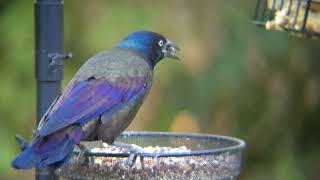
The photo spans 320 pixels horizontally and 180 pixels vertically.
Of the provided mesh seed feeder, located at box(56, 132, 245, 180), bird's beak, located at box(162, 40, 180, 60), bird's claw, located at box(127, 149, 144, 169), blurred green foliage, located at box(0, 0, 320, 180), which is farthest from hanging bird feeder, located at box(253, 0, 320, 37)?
blurred green foliage, located at box(0, 0, 320, 180)

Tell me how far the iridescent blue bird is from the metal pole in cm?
7

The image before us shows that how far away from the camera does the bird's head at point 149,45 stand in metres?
3.61

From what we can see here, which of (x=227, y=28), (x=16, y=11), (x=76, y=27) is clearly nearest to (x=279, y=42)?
(x=227, y=28)

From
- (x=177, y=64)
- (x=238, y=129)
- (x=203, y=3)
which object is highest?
(x=203, y=3)

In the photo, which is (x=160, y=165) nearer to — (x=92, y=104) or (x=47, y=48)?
(x=92, y=104)

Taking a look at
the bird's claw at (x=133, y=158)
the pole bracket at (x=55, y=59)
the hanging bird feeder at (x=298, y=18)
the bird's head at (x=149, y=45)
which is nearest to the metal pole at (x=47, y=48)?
the pole bracket at (x=55, y=59)

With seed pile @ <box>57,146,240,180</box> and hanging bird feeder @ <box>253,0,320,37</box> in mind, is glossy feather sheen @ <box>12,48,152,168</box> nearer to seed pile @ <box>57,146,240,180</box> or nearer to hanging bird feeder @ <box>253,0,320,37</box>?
seed pile @ <box>57,146,240,180</box>

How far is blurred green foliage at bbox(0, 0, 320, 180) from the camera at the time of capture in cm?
491

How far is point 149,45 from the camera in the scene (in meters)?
3.64

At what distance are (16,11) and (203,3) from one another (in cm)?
101

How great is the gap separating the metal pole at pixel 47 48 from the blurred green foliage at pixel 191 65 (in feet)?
6.22

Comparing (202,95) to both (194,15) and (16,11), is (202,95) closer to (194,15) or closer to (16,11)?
(194,15)

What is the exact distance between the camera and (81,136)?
3074 mm

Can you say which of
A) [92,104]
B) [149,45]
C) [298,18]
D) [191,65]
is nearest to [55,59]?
[92,104]
